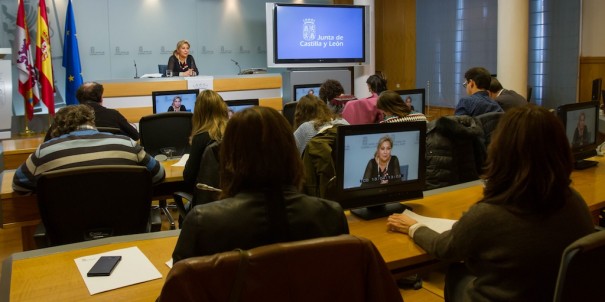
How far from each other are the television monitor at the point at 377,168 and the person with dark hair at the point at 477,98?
2485 millimetres

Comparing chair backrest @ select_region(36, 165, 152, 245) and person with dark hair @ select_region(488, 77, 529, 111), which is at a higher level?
person with dark hair @ select_region(488, 77, 529, 111)

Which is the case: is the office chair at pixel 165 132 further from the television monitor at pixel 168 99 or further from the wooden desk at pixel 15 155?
the wooden desk at pixel 15 155

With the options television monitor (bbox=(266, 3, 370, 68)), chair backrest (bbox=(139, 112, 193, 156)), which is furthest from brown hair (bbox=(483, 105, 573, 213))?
television monitor (bbox=(266, 3, 370, 68))

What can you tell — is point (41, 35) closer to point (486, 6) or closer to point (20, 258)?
point (20, 258)

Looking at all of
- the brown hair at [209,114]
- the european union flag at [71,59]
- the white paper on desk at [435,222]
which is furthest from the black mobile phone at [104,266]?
the european union flag at [71,59]

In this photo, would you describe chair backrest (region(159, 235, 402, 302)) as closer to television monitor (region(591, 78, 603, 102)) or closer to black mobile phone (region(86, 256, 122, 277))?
black mobile phone (region(86, 256, 122, 277))

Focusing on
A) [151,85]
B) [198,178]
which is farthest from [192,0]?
[198,178]

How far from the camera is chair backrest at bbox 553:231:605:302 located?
5.09 ft

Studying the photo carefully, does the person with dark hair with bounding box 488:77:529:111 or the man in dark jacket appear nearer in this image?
the man in dark jacket

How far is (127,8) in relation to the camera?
356 inches

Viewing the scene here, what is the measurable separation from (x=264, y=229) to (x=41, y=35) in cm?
702

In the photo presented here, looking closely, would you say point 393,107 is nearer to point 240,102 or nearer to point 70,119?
point 240,102

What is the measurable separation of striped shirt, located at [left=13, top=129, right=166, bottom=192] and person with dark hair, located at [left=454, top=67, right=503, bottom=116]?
3.09 meters

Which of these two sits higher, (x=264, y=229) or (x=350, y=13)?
(x=350, y=13)
